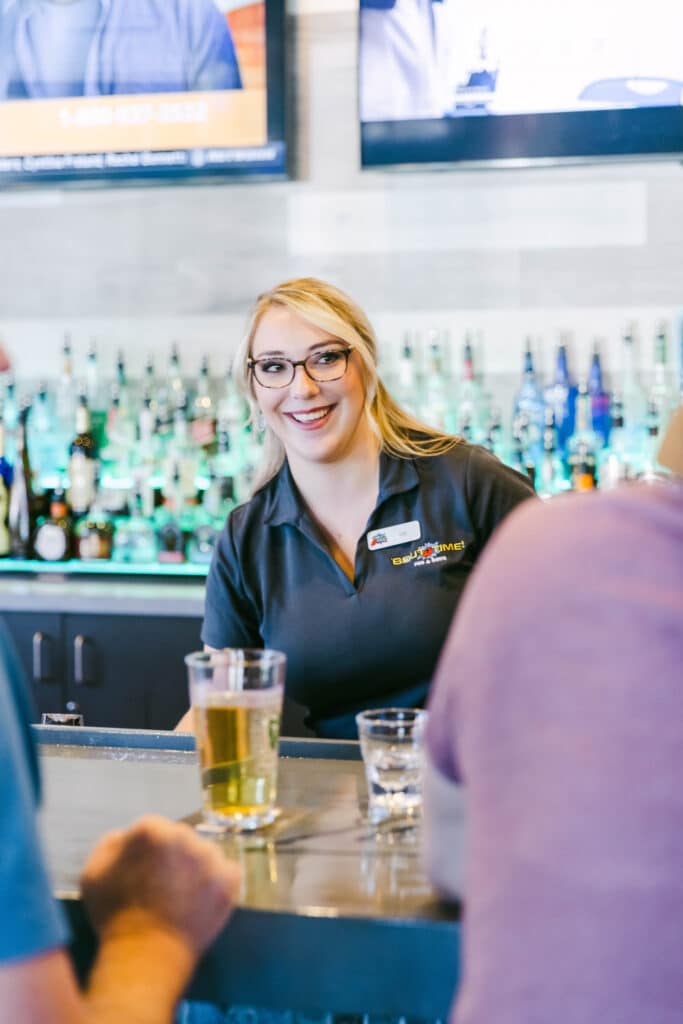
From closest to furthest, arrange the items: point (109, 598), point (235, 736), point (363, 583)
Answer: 1. point (235, 736)
2. point (363, 583)
3. point (109, 598)

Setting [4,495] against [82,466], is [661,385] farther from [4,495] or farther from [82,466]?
[4,495]

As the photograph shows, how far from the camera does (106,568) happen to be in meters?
3.38

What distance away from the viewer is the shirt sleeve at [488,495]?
1902 millimetres

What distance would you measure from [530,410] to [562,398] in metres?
0.09

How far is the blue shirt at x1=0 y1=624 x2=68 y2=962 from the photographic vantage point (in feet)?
2.17

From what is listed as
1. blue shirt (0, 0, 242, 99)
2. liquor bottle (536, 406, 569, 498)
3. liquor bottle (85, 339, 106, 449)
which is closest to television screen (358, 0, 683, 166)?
blue shirt (0, 0, 242, 99)

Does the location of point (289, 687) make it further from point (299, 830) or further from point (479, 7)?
point (479, 7)

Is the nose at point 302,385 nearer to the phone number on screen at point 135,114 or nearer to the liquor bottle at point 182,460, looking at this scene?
the liquor bottle at point 182,460

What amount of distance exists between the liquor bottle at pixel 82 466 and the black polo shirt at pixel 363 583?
161 centimetres

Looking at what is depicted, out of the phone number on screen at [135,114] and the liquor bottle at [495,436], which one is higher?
the phone number on screen at [135,114]

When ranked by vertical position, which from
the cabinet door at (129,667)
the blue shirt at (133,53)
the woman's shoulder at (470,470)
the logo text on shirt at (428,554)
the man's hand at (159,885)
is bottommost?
the cabinet door at (129,667)

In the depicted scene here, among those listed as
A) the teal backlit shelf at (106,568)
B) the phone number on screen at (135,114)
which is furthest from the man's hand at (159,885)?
the phone number on screen at (135,114)

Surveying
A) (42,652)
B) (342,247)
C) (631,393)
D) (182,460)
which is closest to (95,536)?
(182,460)

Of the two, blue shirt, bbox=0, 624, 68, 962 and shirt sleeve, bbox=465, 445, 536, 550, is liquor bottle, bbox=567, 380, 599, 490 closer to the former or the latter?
shirt sleeve, bbox=465, 445, 536, 550
